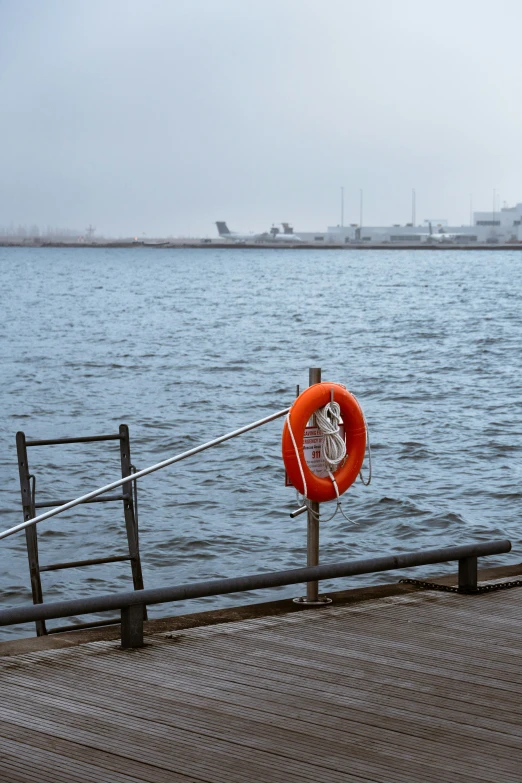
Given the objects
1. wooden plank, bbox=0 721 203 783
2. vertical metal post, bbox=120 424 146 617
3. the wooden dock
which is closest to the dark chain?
the wooden dock

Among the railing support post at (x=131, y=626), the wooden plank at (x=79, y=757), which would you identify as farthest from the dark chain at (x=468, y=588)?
the wooden plank at (x=79, y=757)

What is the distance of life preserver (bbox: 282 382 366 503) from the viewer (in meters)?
4.84

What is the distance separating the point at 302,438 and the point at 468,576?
3.79 ft

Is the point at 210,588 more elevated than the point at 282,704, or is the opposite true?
the point at 210,588

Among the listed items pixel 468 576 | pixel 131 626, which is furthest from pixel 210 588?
pixel 468 576

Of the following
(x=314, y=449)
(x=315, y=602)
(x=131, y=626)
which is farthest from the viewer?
(x=315, y=602)

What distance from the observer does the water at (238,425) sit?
983cm

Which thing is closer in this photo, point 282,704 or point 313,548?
point 282,704

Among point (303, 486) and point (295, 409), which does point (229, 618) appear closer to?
point (303, 486)

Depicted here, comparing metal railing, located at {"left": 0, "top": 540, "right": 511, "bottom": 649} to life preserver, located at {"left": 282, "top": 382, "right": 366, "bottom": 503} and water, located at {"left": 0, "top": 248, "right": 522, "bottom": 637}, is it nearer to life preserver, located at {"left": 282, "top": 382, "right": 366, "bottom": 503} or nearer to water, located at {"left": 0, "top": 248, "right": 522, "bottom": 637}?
life preserver, located at {"left": 282, "top": 382, "right": 366, "bottom": 503}

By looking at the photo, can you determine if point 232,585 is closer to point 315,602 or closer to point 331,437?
point 315,602

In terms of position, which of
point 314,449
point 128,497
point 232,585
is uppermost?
point 314,449

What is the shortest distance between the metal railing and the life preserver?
378mm

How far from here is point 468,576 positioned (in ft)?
17.1
